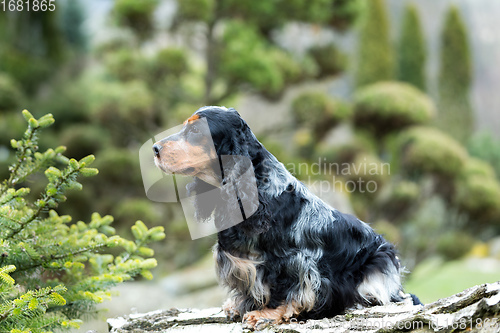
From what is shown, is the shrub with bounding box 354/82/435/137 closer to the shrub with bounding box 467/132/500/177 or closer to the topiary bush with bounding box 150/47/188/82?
the topiary bush with bounding box 150/47/188/82

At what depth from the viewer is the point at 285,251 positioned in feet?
9.92

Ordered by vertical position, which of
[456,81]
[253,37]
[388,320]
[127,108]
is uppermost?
[456,81]

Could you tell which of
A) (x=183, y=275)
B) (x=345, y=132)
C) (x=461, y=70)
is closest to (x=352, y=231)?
(x=183, y=275)

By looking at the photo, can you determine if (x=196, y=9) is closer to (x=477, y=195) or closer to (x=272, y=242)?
(x=477, y=195)

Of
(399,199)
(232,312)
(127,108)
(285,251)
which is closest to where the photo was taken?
(285,251)

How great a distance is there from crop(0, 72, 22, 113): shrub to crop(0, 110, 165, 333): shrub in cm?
921

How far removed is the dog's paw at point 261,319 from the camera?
9.67 ft

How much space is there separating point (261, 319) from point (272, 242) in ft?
1.47

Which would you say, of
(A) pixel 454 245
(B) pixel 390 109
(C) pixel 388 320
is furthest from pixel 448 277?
(C) pixel 388 320

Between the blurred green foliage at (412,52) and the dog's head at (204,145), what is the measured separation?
1976 cm

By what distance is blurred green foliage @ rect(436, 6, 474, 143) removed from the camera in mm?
21406

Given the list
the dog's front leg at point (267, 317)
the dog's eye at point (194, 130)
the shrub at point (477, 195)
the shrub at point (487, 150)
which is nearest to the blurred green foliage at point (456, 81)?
the shrub at point (487, 150)

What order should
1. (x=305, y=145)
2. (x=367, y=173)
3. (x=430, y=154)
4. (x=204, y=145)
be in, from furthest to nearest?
(x=305, y=145) < (x=367, y=173) < (x=430, y=154) < (x=204, y=145)

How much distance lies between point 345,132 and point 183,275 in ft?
31.8
